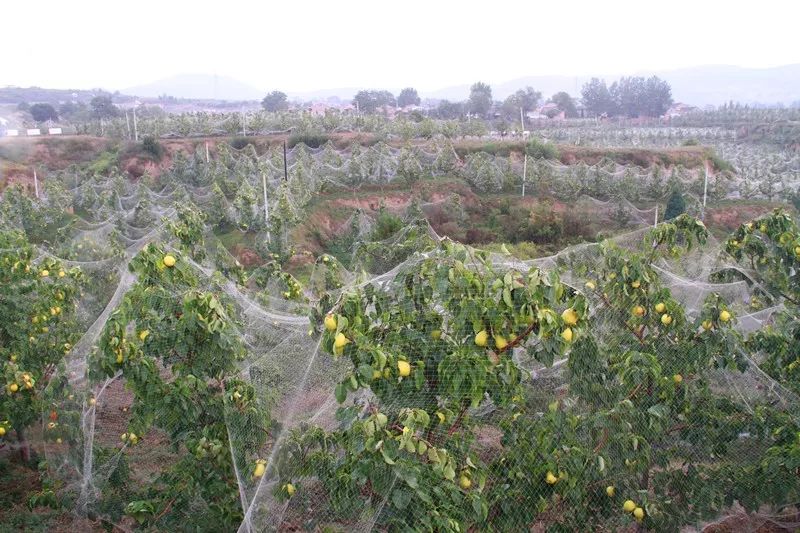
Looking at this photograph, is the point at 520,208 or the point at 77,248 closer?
the point at 77,248

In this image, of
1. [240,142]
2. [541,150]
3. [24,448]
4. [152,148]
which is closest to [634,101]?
[541,150]

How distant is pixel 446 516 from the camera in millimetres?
3107

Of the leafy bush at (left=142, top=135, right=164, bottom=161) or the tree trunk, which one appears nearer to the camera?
the tree trunk

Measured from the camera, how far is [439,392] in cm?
346

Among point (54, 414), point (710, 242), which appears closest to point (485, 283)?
point (54, 414)

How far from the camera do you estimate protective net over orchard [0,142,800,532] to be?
334 centimetres

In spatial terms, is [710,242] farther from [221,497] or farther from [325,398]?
[221,497]

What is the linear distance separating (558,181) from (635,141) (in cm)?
1917

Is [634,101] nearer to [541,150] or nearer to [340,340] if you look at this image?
[541,150]

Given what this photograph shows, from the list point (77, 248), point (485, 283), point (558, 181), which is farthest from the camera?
point (558, 181)

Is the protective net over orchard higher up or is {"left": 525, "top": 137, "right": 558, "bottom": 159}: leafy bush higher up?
{"left": 525, "top": 137, "right": 558, "bottom": 159}: leafy bush

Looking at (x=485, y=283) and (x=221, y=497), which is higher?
(x=485, y=283)

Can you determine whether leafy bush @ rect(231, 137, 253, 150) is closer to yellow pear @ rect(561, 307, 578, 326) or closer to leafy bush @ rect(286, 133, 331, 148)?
leafy bush @ rect(286, 133, 331, 148)

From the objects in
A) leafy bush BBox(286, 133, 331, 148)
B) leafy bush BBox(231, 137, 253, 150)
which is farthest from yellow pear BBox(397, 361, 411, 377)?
leafy bush BBox(231, 137, 253, 150)
